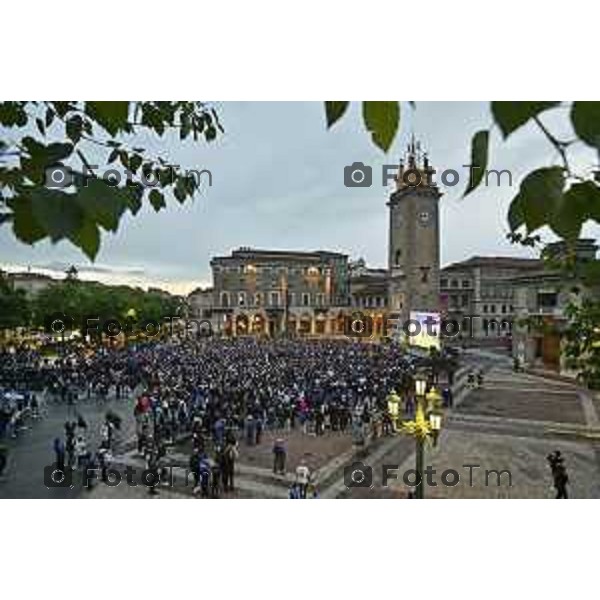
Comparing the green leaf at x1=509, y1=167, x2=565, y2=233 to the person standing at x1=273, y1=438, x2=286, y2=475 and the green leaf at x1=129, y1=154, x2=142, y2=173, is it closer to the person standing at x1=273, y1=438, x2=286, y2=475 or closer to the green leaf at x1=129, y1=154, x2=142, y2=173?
the green leaf at x1=129, y1=154, x2=142, y2=173

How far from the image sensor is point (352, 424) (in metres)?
5.96

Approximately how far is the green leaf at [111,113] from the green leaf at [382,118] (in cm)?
47

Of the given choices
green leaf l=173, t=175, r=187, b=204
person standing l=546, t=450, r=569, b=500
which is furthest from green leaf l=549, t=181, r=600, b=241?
person standing l=546, t=450, r=569, b=500

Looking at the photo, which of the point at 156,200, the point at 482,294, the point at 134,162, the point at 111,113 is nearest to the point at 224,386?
the point at 482,294

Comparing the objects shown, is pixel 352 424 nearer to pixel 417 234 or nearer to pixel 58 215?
pixel 417 234

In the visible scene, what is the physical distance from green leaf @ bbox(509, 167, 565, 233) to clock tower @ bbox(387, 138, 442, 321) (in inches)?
164

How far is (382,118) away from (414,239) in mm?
4670

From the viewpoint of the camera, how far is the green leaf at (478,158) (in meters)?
0.83

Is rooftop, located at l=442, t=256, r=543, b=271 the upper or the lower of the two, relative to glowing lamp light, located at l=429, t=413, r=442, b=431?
upper

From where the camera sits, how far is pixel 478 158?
87 cm

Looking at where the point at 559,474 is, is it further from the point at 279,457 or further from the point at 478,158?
the point at 478,158

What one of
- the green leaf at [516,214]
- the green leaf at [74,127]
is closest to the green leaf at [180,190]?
the green leaf at [74,127]

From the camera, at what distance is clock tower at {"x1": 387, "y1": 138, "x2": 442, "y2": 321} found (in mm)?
5148
